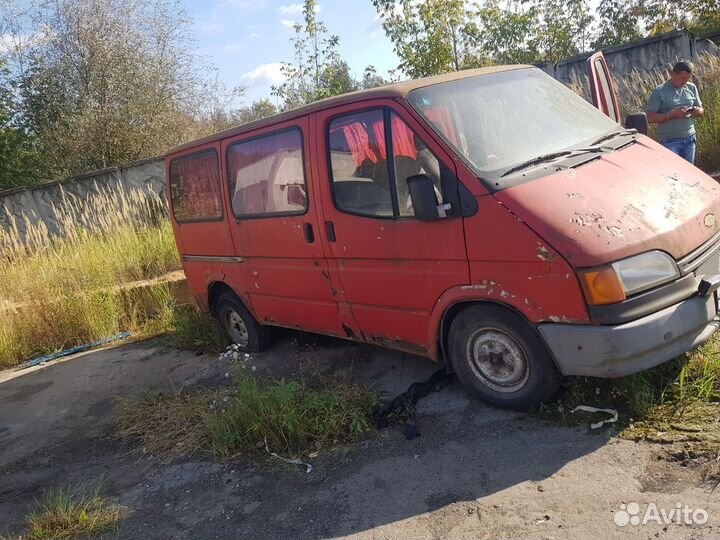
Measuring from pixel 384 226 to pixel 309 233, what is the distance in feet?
2.45

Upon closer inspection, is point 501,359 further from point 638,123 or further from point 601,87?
point 601,87

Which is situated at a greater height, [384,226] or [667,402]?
[384,226]

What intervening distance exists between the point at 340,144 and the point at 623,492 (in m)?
2.66

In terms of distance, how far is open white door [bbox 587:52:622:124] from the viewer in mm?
5020

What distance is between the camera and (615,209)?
3.00 metres

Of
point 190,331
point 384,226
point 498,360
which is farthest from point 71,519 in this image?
point 190,331

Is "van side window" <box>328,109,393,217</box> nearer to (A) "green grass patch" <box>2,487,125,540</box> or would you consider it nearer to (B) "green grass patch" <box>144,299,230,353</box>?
(A) "green grass patch" <box>2,487,125,540</box>

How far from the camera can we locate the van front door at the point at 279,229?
4270mm

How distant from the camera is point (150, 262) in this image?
845 cm

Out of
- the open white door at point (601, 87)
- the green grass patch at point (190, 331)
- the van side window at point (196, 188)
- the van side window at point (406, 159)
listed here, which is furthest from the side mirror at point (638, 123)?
the green grass patch at point (190, 331)

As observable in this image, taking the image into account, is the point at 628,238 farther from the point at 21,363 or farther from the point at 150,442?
the point at 21,363

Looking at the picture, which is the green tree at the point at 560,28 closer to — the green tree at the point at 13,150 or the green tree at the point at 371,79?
the green tree at the point at 371,79

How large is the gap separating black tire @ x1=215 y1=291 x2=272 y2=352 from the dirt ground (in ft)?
4.04

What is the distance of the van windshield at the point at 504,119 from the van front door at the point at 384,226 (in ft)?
0.60
